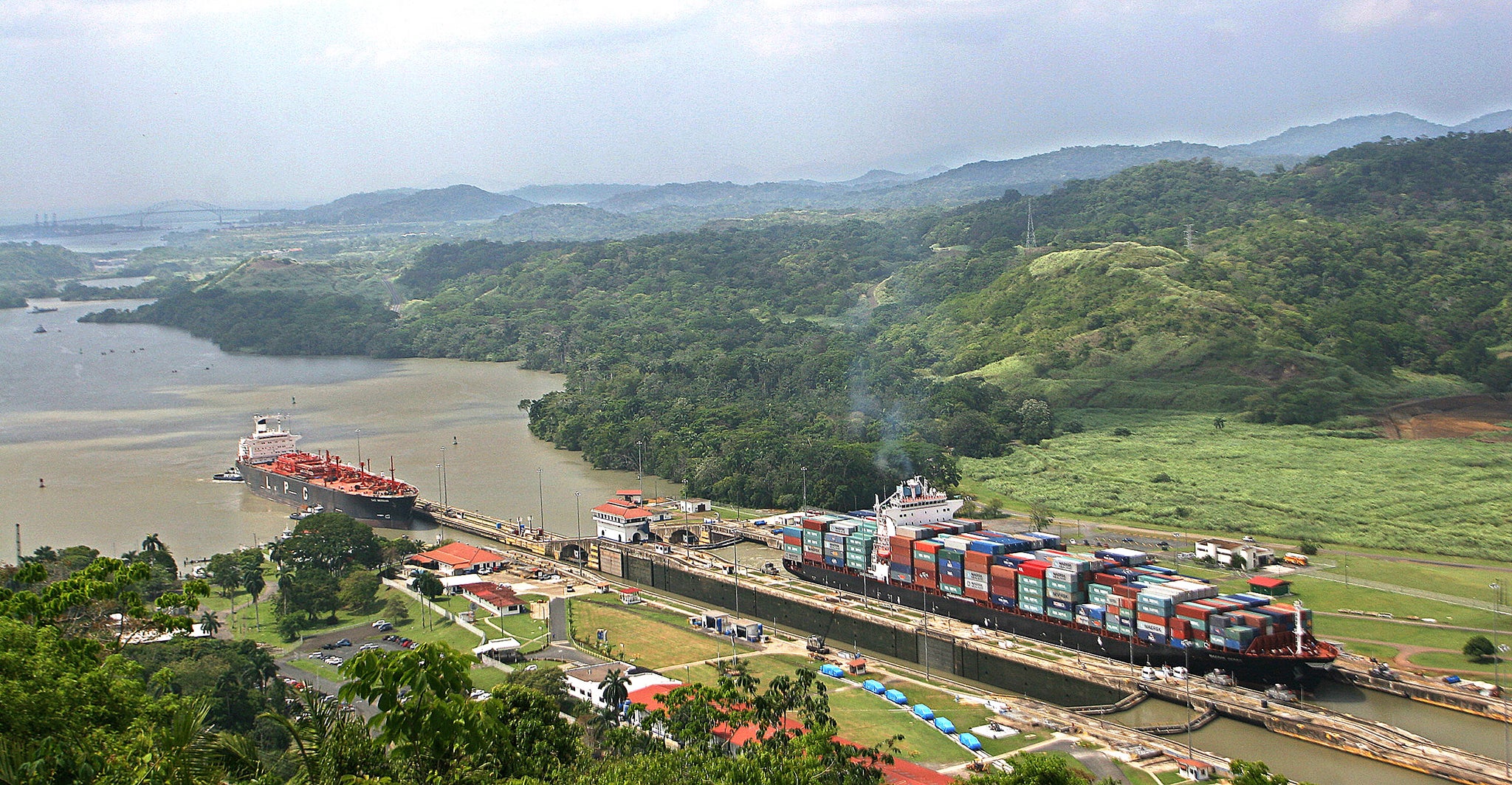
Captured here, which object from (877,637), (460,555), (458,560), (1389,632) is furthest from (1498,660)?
(460,555)

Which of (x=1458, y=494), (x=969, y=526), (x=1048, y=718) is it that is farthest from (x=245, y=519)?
(x=1458, y=494)

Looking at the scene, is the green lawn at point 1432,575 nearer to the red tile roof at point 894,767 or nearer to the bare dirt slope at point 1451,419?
the red tile roof at point 894,767

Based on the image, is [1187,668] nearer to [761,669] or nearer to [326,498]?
[761,669]

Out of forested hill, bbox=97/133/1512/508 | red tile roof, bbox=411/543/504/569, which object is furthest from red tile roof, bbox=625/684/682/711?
forested hill, bbox=97/133/1512/508

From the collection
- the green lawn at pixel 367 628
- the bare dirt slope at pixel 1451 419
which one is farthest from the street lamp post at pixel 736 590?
the bare dirt slope at pixel 1451 419

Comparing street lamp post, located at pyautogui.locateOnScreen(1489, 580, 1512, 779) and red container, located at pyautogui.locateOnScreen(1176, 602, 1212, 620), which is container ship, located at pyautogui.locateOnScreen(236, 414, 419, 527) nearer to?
red container, located at pyautogui.locateOnScreen(1176, 602, 1212, 620)

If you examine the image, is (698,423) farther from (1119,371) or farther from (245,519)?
(1119,371)

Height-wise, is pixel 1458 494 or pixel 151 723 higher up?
pixel 151 723
